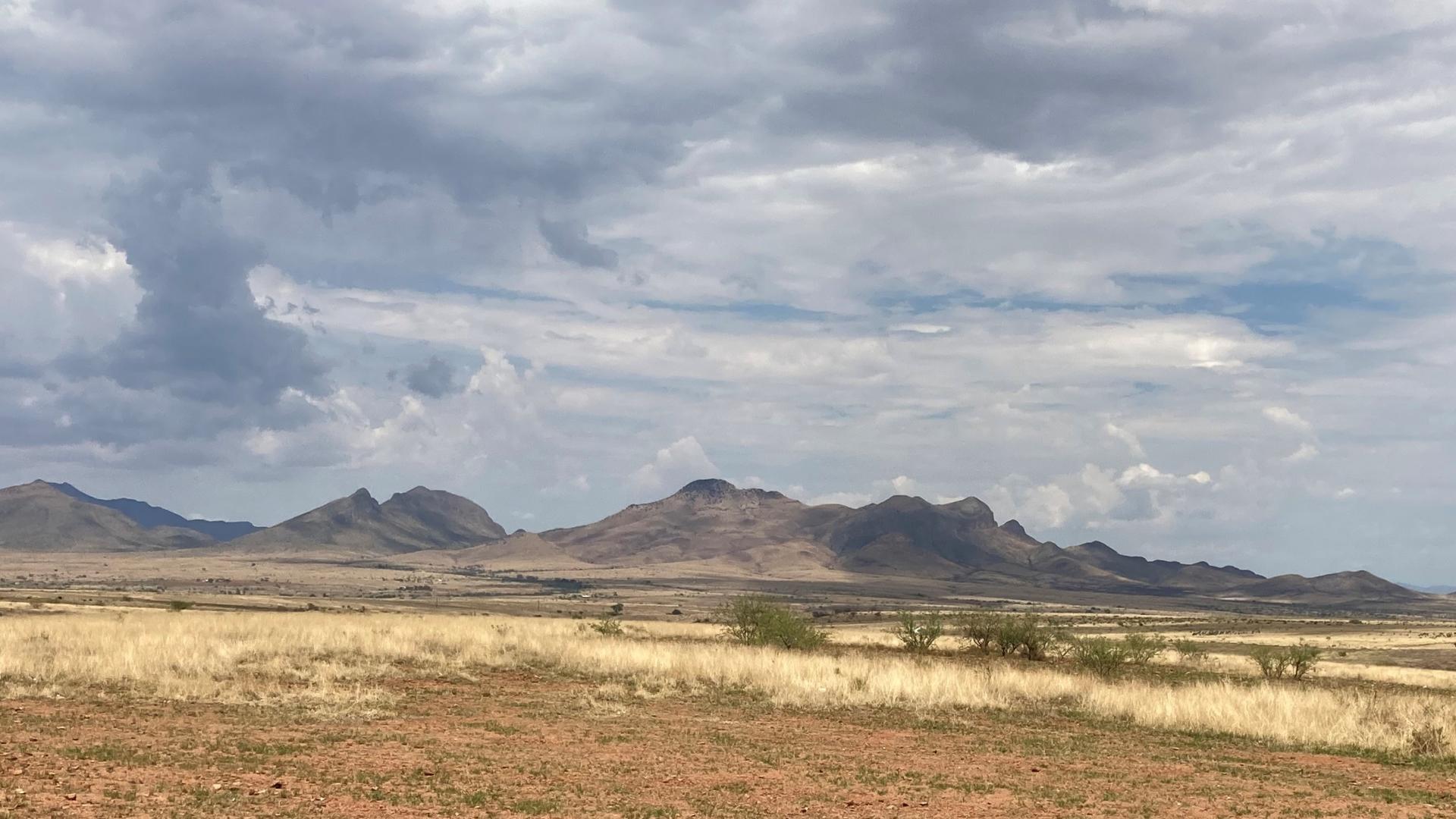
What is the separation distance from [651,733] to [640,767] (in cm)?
385

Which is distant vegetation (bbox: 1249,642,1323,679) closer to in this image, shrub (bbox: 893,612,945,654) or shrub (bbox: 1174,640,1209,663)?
shrub (bbox: 1174,640,1209,663)

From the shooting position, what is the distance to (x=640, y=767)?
1777cm

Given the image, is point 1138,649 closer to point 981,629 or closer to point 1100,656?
point 1100,656

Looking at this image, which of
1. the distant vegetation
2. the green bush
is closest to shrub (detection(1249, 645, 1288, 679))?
the distant vegetation

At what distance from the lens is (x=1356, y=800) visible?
1650 centimetres

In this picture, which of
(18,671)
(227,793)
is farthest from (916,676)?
(18,671)

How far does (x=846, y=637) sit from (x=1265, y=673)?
2149 centimetres

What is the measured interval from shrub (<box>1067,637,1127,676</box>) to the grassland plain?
144 cm

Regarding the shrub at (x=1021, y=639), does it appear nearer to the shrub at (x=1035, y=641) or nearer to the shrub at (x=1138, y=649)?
the shrub at (x=1035, y=641)

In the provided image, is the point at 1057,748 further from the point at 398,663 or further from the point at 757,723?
the point at 398,663

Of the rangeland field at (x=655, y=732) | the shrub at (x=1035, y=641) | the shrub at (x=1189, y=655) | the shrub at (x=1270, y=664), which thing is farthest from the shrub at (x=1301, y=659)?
the shrub at (x=1035, y=641)

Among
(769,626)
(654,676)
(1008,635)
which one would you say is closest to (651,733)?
(654,676)

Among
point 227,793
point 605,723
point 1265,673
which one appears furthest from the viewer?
point 1265,673

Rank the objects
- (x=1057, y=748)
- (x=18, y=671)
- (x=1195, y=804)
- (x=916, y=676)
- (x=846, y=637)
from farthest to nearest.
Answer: (x=846, y=637), (x=916, y=676), (x=18, y=671), (x=1057, y=748), (x=1195, y=804)
